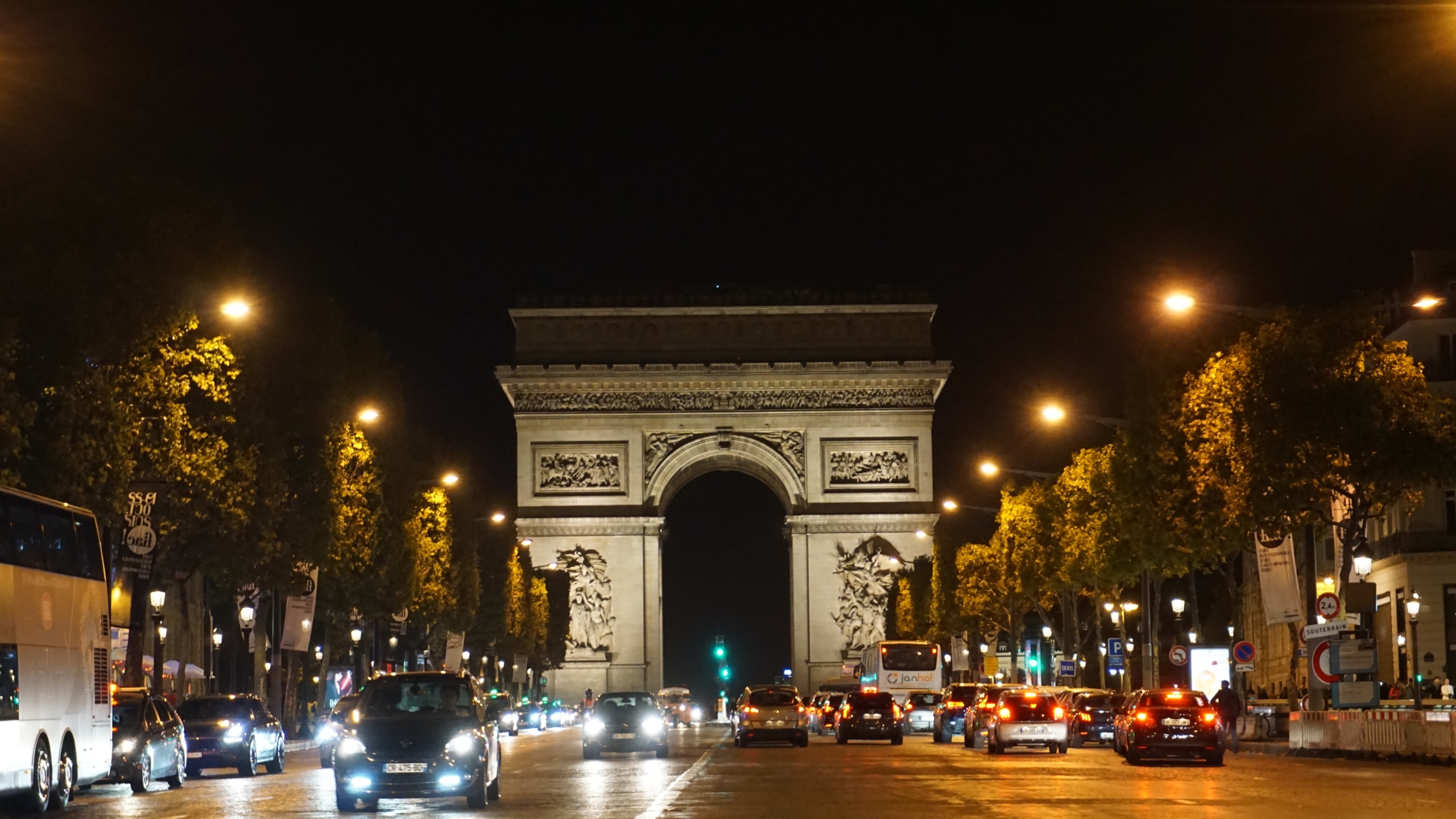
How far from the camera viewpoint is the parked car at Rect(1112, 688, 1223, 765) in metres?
38.4

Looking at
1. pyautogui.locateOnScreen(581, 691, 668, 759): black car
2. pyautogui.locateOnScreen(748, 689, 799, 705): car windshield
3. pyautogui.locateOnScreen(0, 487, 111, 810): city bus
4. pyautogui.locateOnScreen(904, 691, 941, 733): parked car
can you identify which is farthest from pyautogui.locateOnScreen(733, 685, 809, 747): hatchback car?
pyautogui.locateOnScreen(0, 487, 111, 810): city bus

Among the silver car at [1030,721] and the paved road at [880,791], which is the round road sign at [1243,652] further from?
the silver car at [1030,721]

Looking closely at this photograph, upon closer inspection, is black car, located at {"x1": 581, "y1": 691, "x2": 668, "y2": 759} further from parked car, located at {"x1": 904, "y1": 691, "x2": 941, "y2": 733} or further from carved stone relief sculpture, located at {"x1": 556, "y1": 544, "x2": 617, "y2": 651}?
carved stone relief sculpture, located at {"x1": 556, "y1": 544, "x2": 617, "y2": 651}

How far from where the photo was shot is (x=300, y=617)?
189 ft

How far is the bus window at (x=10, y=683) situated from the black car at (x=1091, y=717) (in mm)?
33555

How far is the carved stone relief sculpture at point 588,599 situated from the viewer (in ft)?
352

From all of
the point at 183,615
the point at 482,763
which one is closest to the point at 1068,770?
the point at 482,763

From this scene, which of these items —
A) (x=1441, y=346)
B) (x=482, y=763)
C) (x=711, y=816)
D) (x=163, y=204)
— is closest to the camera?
(x=711, y=816)

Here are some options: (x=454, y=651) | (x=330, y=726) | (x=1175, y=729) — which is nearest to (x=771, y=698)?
(x=330, y=726)

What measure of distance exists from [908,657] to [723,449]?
111 ft

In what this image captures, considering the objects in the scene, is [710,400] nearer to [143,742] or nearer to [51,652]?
[143,742]

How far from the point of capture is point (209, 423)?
46.2 metres

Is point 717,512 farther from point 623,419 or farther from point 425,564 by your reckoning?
point 425,564

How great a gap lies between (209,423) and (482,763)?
832 inches
